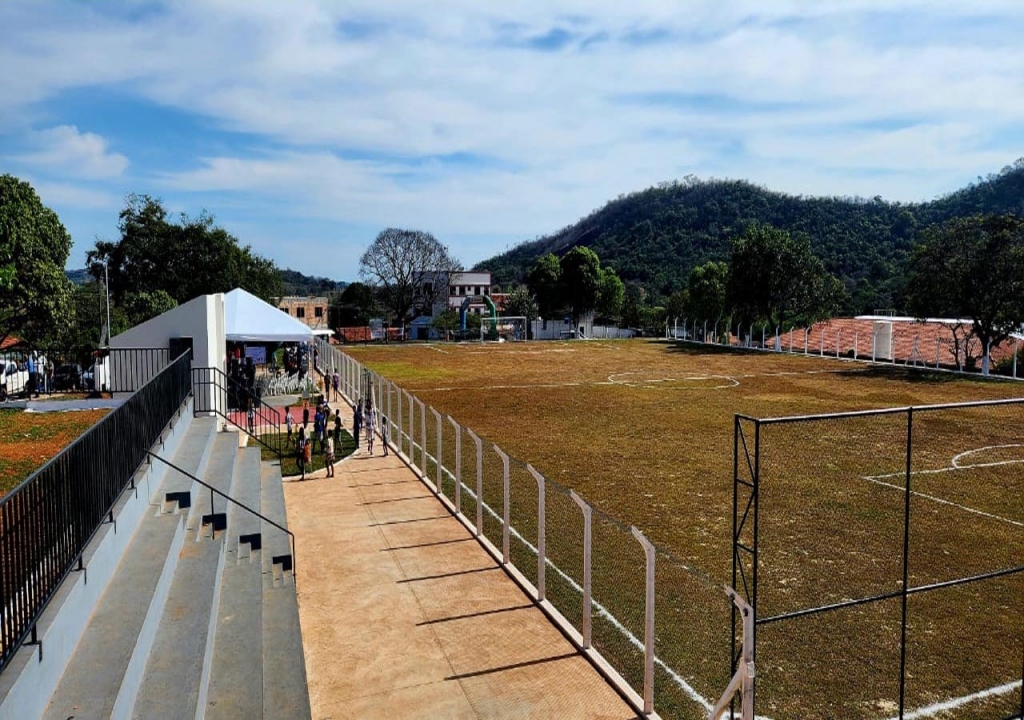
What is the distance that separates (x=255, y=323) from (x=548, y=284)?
78.9 meters

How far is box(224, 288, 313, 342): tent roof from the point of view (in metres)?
29.6

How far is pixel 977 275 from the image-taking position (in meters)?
45.2

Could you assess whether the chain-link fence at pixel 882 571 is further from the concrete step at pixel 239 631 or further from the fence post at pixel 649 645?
the concrete step at pixel 239 631

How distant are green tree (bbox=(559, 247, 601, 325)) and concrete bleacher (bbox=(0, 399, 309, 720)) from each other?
90.8m

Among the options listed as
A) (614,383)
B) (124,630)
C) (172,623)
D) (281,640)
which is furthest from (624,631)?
(614,383)

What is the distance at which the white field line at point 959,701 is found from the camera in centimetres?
866

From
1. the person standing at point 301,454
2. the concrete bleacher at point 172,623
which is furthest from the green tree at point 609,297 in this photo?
the concrete bleacher at point 172,623

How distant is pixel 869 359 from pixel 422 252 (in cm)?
6729

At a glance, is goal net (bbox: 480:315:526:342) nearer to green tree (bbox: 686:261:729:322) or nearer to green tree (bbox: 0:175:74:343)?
green tree (bbox: 686:261:729:322)

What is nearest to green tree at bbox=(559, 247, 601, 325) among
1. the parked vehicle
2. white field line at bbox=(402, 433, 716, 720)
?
the parked vehicle

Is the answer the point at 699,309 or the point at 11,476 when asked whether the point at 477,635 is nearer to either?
the point at 11,476

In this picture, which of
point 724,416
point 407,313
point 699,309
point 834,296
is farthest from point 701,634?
point 407,313

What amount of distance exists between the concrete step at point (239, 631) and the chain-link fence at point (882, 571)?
550 cm

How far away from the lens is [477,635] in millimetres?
10812
